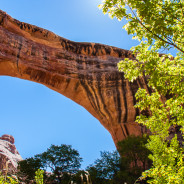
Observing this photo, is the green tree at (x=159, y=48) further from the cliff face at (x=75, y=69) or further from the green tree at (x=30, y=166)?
the green tree at (x=30, y=166)

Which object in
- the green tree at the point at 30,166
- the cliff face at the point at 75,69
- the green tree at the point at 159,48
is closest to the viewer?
the green tree at the point at 159,48

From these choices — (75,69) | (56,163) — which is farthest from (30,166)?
(75,69)

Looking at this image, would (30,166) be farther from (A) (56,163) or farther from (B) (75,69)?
(B) (75,69)

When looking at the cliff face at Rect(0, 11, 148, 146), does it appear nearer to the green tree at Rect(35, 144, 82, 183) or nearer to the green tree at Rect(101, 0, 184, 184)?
the green tree at Rect(35, 144, 82, 183)

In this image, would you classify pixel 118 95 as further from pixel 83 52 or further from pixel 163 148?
pixel 163 148

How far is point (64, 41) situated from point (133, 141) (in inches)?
402

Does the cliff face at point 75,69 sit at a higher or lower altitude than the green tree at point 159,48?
higher

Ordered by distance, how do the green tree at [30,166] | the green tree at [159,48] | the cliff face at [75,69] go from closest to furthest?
1. the green tree at [159,48]
2. the cliff face at [75,69]
3. the green tree at [30,166]

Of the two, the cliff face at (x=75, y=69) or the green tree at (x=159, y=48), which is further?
the cliff face at (x=75, y=69)

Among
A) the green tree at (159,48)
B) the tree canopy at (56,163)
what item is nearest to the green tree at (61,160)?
the tree canopy at (56,163)

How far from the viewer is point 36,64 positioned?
1497 cm

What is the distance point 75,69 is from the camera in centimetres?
1691

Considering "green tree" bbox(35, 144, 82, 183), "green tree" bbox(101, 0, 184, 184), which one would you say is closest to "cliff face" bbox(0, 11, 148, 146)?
"green tree" bbox(35, 144, 82, 183)

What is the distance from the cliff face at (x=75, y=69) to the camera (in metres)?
14.6
